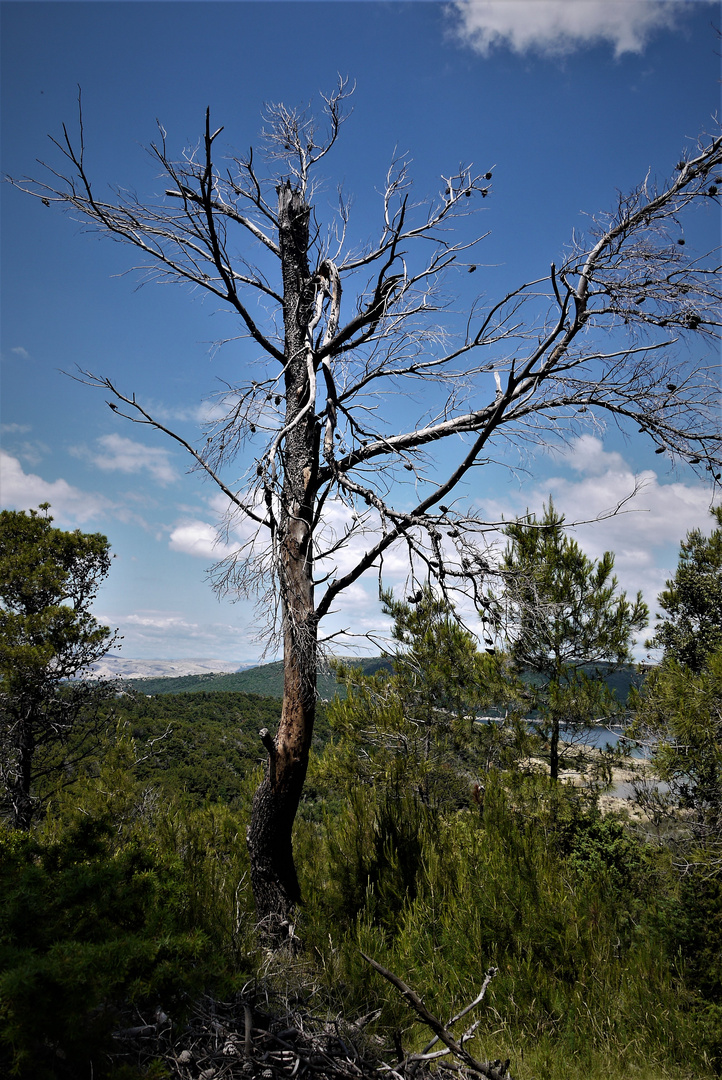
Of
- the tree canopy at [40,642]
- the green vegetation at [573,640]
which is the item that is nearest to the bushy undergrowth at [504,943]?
the green vegetation at [573,640]

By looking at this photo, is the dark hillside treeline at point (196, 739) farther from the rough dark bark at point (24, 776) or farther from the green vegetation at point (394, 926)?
the green vegetation at point (394, 926)

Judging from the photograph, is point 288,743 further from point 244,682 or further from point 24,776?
point 244,682

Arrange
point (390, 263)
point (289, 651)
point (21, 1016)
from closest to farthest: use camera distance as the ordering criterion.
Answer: point (21, 1016) < point (289, 651) < point (390, 263)

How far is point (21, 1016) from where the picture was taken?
4.49 ft

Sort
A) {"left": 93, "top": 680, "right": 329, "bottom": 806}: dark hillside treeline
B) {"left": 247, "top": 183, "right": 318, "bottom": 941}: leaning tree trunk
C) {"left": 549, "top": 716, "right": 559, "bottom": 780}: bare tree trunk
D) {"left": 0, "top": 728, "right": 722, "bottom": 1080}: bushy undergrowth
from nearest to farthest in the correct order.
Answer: {"left": 0, "top": 728, "right": 722, "bottom": 1080}: bushy undergrowth < {"left": 247, "top": 183, "right": 318, "bottom": 941}: leaning tree trunk < {"left": 549, "top": 716, "right": 559, "bottom": 780}: bare tree trunk < {"left": 93, "top": 680, "right": 329, "bottom": 806}: dark hillside treeline

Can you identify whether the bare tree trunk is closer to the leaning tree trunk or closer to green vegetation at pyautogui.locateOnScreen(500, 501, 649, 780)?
green vegetation at pyautogui.locateOnScreen(500, 501, 649, 780)

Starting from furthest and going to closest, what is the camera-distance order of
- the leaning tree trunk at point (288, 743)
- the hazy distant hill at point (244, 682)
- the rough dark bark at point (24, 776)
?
1. the rough dark bark at point (24, 776)
2. the hazy distant hill at point (244, 682)
3. the leaning tree trunk at point (288, 743)

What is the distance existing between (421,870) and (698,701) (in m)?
3.43

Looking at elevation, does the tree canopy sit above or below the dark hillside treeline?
above

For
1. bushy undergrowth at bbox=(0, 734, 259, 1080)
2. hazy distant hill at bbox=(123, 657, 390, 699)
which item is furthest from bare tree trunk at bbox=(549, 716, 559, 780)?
bushy undergrowth at bbox=(0, 734, 259, 1080)

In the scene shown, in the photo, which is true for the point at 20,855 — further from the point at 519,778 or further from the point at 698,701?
the point at 519,778

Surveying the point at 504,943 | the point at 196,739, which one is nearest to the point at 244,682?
the point at 196,739

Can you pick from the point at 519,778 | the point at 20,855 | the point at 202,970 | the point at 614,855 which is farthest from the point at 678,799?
the point at 20,855

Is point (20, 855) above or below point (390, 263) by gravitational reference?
below
